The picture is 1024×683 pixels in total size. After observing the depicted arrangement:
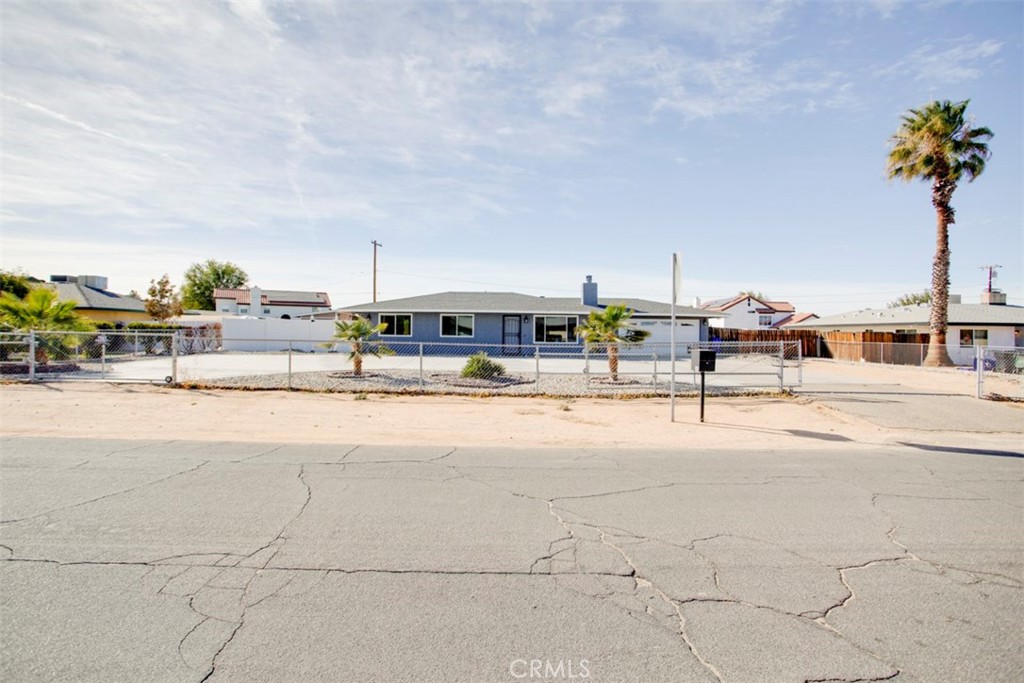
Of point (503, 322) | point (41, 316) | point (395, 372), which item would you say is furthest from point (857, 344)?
point (41, 316)

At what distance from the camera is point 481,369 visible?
18297mm

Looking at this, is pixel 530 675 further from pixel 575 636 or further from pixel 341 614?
Answer: pixel 341 614

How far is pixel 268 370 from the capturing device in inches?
844

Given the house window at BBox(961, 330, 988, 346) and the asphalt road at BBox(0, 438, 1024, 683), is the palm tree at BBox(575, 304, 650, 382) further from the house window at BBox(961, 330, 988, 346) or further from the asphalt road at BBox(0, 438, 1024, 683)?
the house window at BBox(961, 330, 988, 346)

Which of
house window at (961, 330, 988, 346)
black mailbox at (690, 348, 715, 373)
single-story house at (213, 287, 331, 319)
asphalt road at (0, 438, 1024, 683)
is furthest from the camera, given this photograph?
single-story house at (213, 287, 331, 319)

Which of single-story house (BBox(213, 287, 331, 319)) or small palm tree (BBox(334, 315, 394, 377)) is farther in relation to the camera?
single-story house (BBox(213, 287, 331, 319))

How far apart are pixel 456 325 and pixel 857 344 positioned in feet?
77.7

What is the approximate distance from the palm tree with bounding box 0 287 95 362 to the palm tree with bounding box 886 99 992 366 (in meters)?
35.9

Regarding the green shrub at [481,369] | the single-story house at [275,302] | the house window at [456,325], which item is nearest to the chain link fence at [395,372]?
the green shrub at [481,369]

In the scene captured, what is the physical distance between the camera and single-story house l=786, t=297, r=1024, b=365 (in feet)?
107

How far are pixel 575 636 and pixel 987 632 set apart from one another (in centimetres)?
241

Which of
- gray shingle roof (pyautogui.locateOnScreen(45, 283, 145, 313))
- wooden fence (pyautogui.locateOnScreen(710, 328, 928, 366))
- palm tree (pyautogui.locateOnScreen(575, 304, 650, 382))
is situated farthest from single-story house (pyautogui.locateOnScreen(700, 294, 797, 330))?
gray shingle roof (pyautogui.locateOnScreen(45, 283, 145, 313))

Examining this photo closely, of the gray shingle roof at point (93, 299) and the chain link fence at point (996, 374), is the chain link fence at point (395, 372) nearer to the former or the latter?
the chain link fence at point (996, 374)

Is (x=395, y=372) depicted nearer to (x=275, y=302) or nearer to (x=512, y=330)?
(x=512, y=330)
